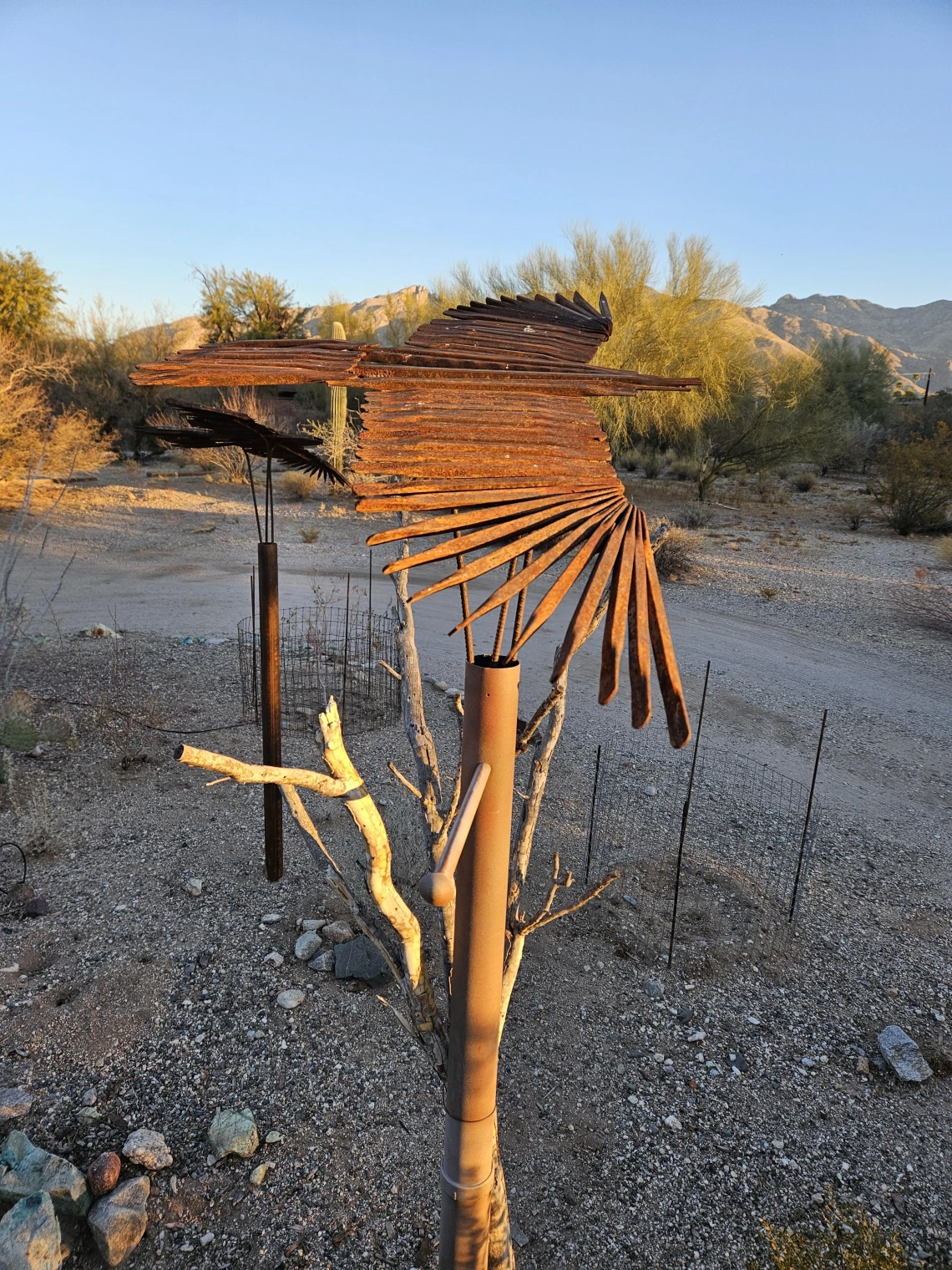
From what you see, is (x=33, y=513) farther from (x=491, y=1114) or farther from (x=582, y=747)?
(x=491, y=1114)

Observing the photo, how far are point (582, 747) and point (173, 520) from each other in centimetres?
1108

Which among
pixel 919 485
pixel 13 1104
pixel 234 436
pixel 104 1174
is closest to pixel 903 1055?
pixel 104 1174

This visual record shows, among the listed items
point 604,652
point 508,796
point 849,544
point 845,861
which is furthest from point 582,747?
point 849,544

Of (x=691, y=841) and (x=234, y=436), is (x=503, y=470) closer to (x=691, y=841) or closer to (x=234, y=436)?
(x=234, y=436)

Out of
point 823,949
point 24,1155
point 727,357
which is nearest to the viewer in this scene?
point 24,1155

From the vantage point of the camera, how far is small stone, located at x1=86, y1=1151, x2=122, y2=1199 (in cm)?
228

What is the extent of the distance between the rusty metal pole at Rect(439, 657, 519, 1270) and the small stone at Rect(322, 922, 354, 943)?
82.9 inches

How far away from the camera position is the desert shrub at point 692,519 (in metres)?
16.0

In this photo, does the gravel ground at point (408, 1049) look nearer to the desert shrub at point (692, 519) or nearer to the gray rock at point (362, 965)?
the gray rock at point (362, 965)

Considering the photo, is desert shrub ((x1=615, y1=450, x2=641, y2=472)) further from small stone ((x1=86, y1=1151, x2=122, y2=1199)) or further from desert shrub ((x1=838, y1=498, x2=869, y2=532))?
small stone ((x1=86, y1=1151, x2=122, y2=1199))

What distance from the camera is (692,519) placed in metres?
16.2

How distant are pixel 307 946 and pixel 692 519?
1451 centimetres

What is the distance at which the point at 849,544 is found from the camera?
14.4 meters

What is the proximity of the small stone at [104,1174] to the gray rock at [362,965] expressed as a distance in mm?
1096
